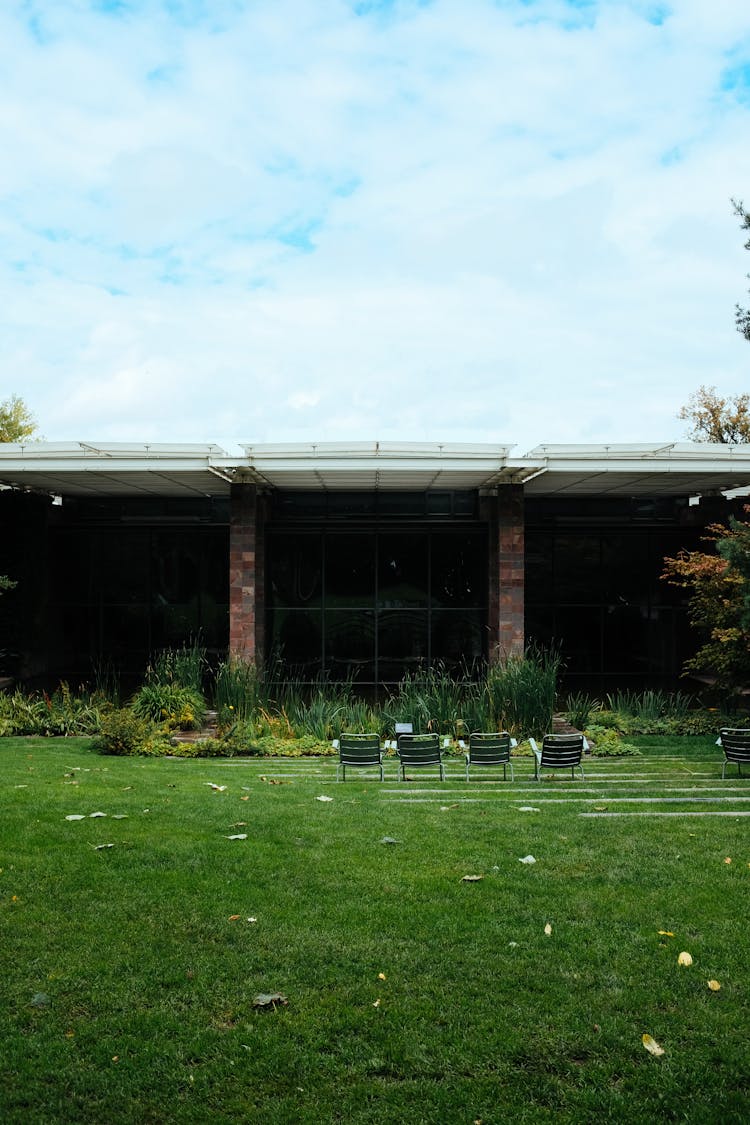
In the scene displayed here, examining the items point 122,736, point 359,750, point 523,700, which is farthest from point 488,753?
point 122,736

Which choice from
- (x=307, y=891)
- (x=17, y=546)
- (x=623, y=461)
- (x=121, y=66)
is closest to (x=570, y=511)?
(x=623, y=461)

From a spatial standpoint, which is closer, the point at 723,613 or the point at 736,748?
the point at 736,748

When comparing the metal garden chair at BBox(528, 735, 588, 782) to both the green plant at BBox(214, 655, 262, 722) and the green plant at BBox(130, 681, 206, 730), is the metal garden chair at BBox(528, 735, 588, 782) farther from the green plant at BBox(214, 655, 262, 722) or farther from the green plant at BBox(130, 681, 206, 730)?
the green plant at BBox(130, 681, 206, 730)

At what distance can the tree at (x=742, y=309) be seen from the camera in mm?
5309

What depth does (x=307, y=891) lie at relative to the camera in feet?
21.4

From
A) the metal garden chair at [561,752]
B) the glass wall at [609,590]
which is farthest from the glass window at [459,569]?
the metal garden chair at [561,752]

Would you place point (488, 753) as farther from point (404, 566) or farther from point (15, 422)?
point (15, 422)

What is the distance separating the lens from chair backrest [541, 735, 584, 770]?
1149 cm

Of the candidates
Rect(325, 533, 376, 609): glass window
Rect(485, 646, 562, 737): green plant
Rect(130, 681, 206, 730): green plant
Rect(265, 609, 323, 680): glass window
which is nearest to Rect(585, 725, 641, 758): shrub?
Rect(485, 646, 562, 737): green plant

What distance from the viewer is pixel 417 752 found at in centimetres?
1180

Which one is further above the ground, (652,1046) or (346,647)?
(346,647)

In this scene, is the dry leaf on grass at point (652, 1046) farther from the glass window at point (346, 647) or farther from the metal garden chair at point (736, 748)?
the glass window at point (346, 647)

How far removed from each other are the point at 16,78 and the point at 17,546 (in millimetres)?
12093

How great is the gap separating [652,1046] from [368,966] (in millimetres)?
1633
